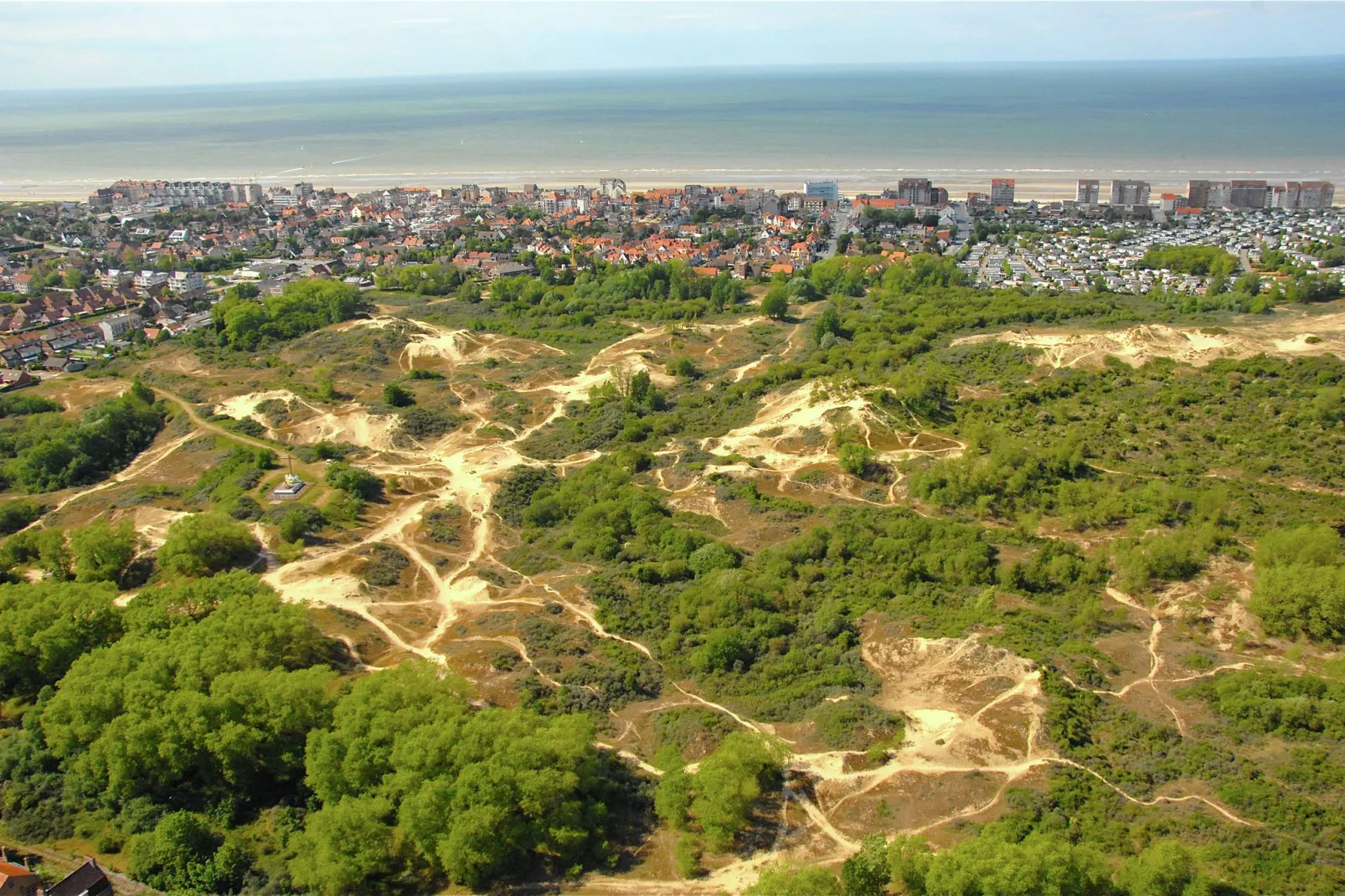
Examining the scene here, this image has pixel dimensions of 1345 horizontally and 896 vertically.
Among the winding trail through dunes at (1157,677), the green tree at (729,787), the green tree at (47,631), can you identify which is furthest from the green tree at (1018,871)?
the green tree at (47,631)

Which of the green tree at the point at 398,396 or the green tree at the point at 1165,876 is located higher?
the green tree at the point at 398,396

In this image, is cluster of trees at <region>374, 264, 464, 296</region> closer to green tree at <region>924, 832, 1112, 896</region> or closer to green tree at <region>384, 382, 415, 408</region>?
green tree at <region>384, 382, 415, 408</region>

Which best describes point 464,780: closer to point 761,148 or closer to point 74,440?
point 74,440

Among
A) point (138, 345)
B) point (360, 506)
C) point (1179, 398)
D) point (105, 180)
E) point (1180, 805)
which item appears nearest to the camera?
point (1180, 805)

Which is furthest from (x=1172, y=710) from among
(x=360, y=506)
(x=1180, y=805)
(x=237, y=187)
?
(x=237, y=187)

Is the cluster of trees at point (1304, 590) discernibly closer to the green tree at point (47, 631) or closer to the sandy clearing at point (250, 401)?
the green tree at point (47, 631)

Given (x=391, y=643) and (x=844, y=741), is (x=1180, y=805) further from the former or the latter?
(x=391, y=643)

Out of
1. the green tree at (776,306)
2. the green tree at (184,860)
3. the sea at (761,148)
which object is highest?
the sea at (761,148)

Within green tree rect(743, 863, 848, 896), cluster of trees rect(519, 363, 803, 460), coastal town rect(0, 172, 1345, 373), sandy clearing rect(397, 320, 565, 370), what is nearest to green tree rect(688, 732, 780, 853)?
green tree rect(743, 863, 848, 896)
